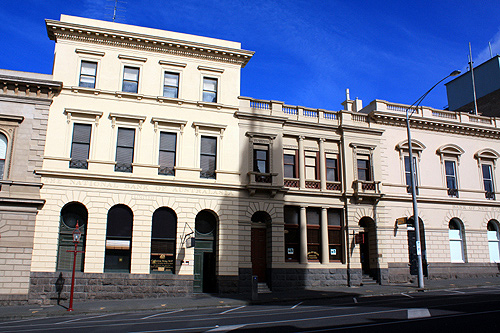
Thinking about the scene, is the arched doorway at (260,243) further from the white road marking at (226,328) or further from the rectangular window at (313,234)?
the white road marking at (226,328)

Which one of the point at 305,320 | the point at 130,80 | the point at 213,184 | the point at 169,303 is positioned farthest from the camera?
the point at 130,80

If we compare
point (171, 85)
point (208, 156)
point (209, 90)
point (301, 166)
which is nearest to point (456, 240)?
point (301, 166)

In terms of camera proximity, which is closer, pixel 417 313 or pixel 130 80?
pixel 417 313

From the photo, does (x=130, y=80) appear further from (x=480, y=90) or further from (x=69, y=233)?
(x=480, y=90)

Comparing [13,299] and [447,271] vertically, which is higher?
[447,271]

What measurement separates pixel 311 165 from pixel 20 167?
17818 mm

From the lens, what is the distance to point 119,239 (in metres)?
23.8

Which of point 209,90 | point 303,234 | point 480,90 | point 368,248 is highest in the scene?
point 480,90

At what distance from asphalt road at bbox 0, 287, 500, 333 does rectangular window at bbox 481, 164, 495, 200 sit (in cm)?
1818

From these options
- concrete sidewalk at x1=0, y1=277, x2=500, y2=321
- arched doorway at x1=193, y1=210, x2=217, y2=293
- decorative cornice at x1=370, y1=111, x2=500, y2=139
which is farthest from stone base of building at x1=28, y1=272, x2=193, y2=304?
decorative cornice at x1=370, y1=111, x2=500, y2=139

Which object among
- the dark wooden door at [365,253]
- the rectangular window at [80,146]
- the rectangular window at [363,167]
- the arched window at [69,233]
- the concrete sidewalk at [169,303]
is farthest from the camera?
the rectangular window at [363,167]

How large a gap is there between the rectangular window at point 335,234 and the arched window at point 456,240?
8.97 m

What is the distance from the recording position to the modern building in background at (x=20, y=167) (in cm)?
2148

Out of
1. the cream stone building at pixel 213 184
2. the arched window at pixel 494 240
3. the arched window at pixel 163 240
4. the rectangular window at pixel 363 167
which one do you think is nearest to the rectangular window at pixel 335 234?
the cream stone building at pixel 213 184
